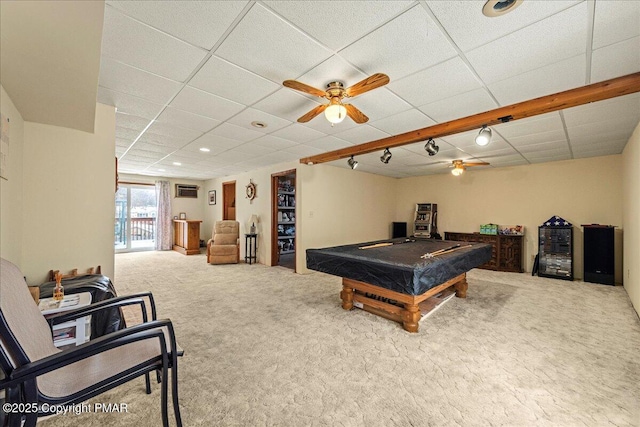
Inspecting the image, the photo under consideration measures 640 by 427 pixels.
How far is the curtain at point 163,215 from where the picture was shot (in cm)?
816

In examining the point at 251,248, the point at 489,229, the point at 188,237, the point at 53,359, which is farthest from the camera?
the point at 188,237

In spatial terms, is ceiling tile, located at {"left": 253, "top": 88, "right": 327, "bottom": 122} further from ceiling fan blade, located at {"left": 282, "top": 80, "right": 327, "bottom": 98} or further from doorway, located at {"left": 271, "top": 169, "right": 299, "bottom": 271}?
doorway, located at {"left": 271, "top": 169, "right": 299, "bottom": 271}

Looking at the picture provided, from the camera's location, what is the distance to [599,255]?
4.53 m

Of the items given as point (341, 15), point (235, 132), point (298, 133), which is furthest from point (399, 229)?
point (341, 15)

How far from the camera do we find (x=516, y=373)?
2000mm

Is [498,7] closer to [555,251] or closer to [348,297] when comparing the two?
[348,297]

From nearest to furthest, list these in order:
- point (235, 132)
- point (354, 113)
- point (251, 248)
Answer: point (354, 113) → point (235, 132) → point (251, 248)

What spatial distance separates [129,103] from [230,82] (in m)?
1.22

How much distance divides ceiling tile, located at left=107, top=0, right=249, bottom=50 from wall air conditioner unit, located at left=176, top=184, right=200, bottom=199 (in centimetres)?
791

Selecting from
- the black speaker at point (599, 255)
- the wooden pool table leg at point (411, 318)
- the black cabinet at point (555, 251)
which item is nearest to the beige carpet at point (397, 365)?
the wooden pool table leg at point (411, 318)

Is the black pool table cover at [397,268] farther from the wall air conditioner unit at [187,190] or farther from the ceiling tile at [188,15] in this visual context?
the wall air conditioner unit at [187,190]

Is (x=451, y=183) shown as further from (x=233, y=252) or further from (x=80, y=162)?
(x=80, y=162)

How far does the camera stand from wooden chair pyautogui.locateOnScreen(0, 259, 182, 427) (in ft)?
3.23

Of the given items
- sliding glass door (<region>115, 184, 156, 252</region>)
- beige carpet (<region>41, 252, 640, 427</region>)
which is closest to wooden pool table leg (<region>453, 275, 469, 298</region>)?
beige carpet (<region>41, 252, 640, 427</region>)
